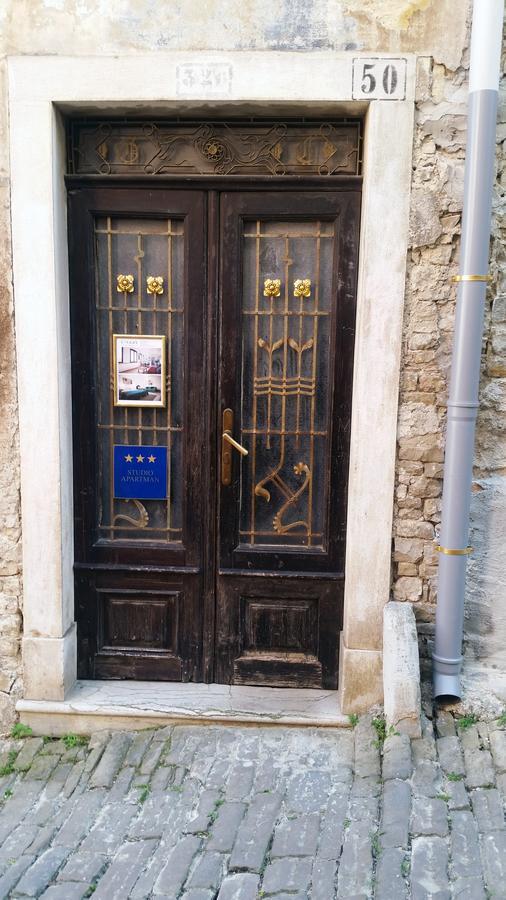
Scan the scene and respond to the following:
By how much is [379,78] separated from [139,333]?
1.64m

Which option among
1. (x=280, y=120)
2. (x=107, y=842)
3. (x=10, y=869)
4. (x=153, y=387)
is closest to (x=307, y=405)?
(x=153, y=387)

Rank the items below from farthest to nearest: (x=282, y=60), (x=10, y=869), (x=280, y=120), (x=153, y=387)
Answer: (x=153, y=387), (x=280, y=120), (x=282, y=60), (x=10, y=869)

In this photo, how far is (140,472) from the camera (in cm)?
367

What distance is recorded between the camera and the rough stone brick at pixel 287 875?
2.45m

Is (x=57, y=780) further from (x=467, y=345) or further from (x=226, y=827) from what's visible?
(x=467, y=345)

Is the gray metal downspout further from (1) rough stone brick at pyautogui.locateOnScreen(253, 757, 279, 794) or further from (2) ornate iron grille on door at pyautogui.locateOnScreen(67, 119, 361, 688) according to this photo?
(1) rough stone brick at pyautogui.locateOnScreen(253, 757, 279, 794)

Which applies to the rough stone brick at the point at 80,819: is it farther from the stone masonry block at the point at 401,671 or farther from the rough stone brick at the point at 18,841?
the stone masonry block at the point at 401,671

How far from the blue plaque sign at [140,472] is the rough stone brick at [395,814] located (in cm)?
177

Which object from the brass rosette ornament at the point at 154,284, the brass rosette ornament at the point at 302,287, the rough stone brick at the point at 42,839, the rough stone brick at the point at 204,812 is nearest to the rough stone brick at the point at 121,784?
the rough stone brick at the point at 42,839

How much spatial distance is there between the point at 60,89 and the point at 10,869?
11.0 ft

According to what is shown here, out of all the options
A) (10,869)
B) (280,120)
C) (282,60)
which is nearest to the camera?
(10,869)

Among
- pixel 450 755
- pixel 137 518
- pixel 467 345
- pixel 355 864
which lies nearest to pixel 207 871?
pixel 355 864

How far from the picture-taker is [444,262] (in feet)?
10.6

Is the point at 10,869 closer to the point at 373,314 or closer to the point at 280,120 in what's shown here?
the point at 373,314
